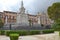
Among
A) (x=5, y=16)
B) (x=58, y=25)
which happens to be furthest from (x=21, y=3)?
(x=5, y=16)

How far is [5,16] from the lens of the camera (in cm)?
8362

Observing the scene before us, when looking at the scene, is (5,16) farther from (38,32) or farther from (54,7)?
(38,32)

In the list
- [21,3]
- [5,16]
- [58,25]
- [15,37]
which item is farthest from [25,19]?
[5,16]

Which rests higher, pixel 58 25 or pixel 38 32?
pixel 58 25

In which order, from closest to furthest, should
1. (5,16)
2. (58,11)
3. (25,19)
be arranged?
(25,19) < (58,11) < (5,16)

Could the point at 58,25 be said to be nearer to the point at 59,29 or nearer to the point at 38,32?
the point at 59,29

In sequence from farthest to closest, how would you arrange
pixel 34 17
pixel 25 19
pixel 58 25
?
1. pixel 34 17
2. pixel 25 19
3. pixel 58 25

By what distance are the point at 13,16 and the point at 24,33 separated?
61414mm

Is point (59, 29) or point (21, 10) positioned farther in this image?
point (21, 10)

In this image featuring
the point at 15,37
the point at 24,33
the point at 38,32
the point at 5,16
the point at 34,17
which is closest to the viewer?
the point at 15,37

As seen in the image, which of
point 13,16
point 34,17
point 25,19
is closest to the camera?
point 25,19

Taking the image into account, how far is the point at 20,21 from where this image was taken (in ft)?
143

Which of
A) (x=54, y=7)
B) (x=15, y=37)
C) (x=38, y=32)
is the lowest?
(x=38, y=32)

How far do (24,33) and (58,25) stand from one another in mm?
10800
